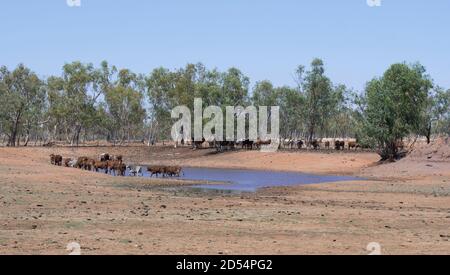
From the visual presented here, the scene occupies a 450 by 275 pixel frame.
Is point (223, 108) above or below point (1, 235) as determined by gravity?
above

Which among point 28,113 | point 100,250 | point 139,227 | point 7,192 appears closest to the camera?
point 100,250

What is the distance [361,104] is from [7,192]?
45528 mm

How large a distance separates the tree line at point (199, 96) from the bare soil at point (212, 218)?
66.4ft

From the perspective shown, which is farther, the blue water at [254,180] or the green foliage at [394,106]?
the green foliage at [394,106]

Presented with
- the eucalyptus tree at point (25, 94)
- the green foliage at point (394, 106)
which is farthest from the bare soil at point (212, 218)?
the eucalyptus tree at point (25, 94)

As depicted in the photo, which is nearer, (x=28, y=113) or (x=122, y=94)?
(x=28, y=113)

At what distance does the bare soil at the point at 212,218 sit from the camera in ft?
42.1

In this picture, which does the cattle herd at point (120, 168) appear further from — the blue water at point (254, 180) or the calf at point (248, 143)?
the calf at point (248, 143)

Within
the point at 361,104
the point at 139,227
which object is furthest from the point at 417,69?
the point at 139,227

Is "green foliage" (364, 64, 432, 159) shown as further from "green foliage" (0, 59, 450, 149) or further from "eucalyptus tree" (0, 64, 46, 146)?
"eucalyptus tree" (0, 64, 46, 146)

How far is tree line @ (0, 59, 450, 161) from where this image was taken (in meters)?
56.0

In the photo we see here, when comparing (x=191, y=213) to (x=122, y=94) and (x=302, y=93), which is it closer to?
(x=302, y=93)

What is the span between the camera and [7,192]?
922 inches

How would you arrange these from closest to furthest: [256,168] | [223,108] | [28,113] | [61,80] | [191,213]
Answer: [191,213] < [256,168] < [223,108] < [28,113] < [61,80]
